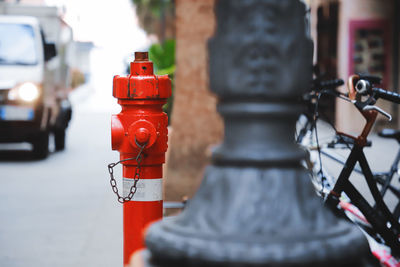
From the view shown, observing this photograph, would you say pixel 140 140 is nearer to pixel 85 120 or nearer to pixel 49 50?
pixel 49 50

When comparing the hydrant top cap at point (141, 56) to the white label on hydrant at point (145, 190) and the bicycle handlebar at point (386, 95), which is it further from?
the bicycle handlebar at point (386, 95)

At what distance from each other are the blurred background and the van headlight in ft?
0.06

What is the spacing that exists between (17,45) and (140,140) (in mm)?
9737

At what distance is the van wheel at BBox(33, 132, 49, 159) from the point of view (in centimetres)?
1298

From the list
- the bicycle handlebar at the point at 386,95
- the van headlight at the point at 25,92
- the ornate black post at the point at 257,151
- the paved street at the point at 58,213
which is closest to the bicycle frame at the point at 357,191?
the bicycle handlebar at the point at 386,95

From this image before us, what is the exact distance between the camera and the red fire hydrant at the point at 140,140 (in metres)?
3.74

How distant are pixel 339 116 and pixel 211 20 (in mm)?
12747

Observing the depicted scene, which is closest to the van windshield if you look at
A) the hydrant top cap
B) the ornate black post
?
the hydrant top cap

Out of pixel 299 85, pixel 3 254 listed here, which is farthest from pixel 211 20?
pixel 299 85

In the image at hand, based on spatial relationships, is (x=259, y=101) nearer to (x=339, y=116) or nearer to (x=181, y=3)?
(x=181, y=3)

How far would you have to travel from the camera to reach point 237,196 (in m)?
1.89

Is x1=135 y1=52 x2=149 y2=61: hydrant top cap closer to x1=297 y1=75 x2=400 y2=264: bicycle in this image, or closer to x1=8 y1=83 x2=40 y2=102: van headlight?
x1=297 y1=75 x2=400 y2=264: bicycle

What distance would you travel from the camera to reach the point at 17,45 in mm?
12906

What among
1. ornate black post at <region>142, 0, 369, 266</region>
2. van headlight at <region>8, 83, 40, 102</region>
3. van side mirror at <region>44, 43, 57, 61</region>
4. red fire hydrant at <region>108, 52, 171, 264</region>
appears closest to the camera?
ornate black post at <region>142, 0, 369, 266</region>
